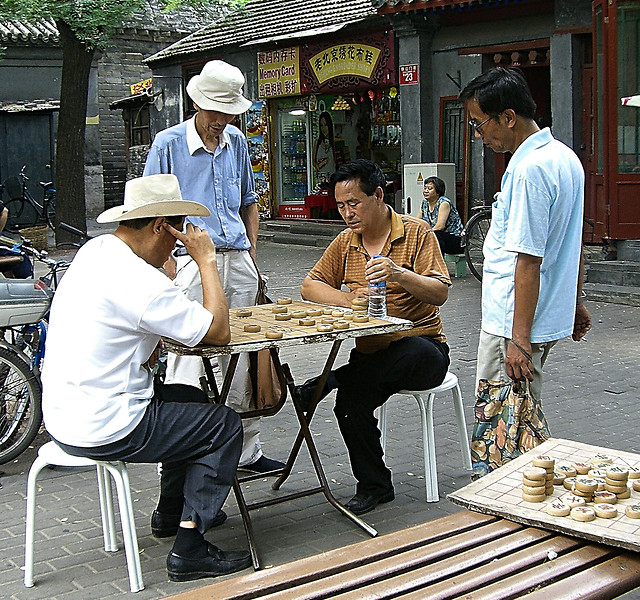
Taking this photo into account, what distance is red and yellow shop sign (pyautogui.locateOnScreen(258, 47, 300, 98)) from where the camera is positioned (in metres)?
17.7

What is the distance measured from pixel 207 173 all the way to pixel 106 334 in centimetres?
159

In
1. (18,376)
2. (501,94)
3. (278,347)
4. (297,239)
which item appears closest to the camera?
(501,94)

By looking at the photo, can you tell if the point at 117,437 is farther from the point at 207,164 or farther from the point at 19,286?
the point at 19,286

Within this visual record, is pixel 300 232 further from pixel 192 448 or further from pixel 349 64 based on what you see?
pixel 192 448

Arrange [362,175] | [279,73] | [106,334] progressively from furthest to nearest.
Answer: [279,73]
[362,175]
[106,334]

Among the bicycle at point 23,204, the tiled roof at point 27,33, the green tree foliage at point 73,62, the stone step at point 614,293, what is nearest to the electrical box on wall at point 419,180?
the stone step at point 614,293

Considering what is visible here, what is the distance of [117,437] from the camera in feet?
11.6

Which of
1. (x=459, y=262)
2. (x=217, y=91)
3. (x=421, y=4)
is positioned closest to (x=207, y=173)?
(x=217, y=91)

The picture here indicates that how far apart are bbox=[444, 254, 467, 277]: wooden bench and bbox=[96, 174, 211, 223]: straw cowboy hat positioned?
838cm

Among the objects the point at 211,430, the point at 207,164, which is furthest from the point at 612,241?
the point at 211,430

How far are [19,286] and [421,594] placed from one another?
3546mm

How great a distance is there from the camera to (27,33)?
73.9 ft

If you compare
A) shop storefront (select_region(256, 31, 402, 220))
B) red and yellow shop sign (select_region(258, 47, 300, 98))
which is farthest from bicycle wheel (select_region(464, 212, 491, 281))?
red and yellow shop sign (select_region(258, 47, 300, 98))

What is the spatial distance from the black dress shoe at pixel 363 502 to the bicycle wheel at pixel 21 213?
1653 centimetres
